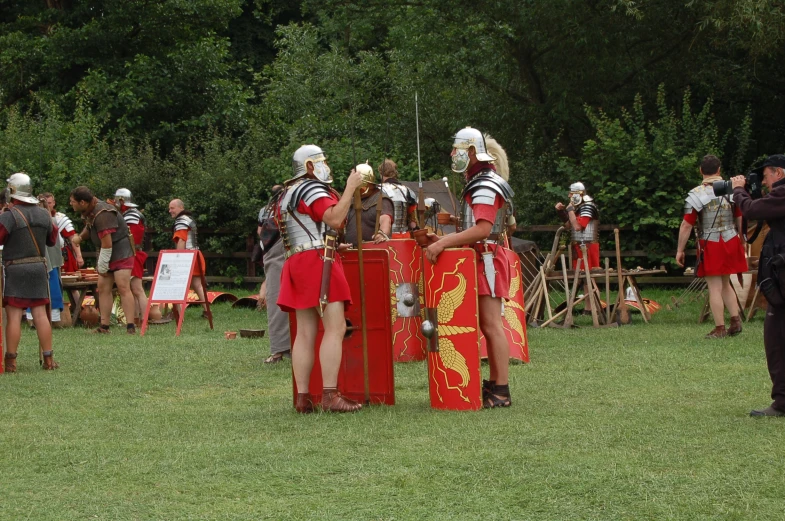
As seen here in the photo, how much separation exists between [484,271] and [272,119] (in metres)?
21.0

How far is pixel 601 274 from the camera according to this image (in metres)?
15.2

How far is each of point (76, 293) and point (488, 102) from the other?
9.46m

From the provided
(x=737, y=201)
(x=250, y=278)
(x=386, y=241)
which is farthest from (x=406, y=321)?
(x=250, y=278)

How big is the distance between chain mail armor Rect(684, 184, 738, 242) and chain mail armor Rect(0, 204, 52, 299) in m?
6.93

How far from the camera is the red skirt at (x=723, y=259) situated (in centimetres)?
1231

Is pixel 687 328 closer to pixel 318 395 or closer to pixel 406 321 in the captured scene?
pixel 406 321

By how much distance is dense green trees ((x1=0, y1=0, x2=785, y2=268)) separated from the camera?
19344 millimetres

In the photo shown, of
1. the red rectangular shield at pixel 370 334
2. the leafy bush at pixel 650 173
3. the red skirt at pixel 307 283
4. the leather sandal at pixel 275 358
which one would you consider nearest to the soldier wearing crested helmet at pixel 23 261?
the leather sandal at pixel 275 358

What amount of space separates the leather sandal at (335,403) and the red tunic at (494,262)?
1.17m

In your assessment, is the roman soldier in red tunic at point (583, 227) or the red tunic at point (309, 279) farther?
the roman soldier in red tunic at point (583, 227)

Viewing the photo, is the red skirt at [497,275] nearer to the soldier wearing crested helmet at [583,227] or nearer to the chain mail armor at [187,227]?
the soldier wearing crested helmet at [583,227]

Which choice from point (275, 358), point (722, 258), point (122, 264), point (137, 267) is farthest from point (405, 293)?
point (137, 267)

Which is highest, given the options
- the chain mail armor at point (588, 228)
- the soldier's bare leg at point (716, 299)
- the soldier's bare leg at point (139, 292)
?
the chain mail armor at point (588, 228)

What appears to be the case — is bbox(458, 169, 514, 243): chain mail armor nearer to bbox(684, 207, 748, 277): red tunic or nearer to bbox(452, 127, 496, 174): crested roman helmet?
bbox(452, 127, 496, 174): crested roman helmet
